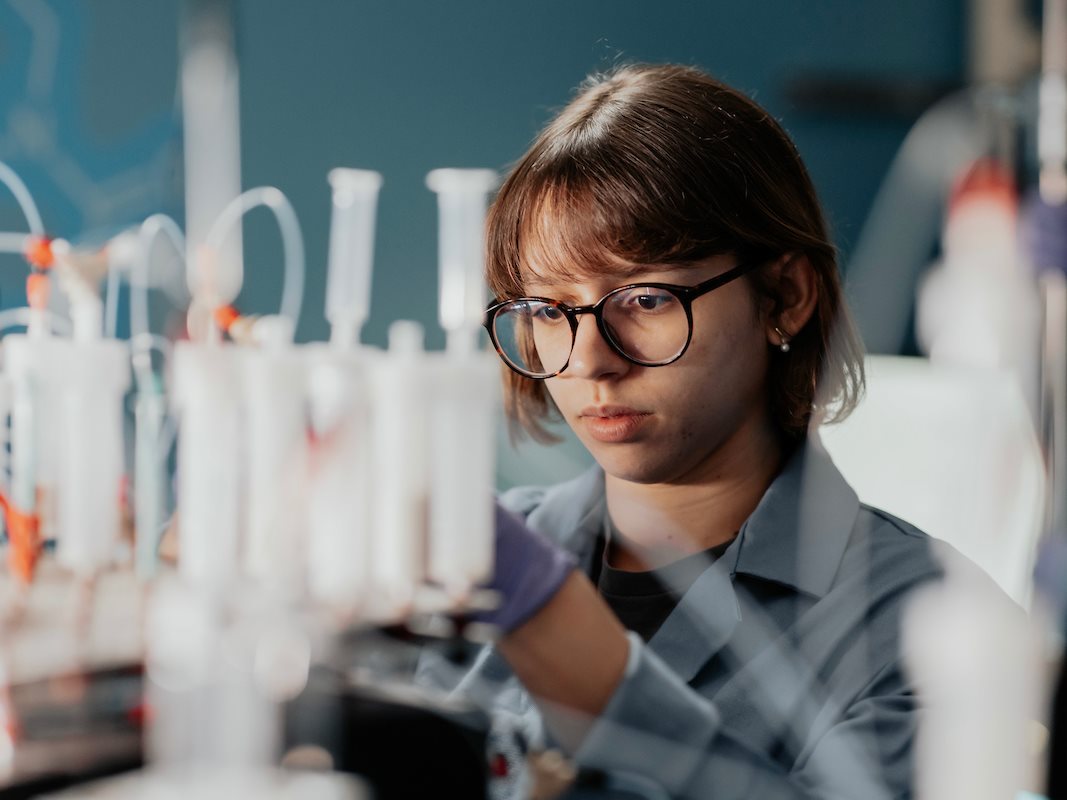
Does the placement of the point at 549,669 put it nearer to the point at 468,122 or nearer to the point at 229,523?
the point at 229,523

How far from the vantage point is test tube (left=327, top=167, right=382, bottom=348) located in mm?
639

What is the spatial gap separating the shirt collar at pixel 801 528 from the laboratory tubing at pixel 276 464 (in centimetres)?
32

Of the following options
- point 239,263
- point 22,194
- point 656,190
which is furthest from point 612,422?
point 22,194

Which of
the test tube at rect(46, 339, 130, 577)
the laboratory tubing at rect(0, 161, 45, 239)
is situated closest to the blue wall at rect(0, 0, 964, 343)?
the laboratory tubing at rect(0, 161, 45, 239)

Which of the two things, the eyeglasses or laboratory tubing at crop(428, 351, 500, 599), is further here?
the eyeglasses

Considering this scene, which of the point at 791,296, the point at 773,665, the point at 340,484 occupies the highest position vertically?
the point at 791,296

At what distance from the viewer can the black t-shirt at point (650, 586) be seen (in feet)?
2.34

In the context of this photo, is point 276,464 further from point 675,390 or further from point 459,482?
point 675,390

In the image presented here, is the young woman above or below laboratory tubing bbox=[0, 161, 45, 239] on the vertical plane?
below

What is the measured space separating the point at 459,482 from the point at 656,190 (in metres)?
0.25

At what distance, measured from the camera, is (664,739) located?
1.95 ft

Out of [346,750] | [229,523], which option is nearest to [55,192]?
[229,523]

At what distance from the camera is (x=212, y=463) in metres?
0.56

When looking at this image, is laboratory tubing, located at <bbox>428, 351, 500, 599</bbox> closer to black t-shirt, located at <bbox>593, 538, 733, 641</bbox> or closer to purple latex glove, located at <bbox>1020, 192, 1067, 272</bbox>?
black t-shirt, located at <bbox>593, 538, 733, 641</bbox>
